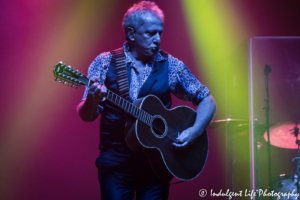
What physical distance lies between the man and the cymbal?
1842 mm

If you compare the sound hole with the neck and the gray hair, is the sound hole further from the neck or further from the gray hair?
the gray hair

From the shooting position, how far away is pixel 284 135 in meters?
3.68

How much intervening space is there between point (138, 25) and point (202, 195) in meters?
2.49

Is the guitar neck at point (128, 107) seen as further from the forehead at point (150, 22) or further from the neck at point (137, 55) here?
the forehead at point (150, 22)

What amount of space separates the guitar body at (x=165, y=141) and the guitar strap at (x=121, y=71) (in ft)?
0.37

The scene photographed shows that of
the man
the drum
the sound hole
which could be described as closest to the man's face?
the man

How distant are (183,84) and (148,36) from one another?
0.45 m

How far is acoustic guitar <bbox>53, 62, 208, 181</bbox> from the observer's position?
1599 mm

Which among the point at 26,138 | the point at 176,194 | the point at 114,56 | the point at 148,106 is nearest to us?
the point at 148,106

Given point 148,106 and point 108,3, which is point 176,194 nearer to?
point 148,106

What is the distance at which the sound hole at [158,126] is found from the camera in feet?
5.99

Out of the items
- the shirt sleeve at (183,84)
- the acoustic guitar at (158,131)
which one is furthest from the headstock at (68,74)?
the shirt sleeve at (183,84)

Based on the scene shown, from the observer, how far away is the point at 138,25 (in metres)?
1.96

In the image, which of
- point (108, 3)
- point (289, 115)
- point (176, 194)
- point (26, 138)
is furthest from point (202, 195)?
point (108, 3)
